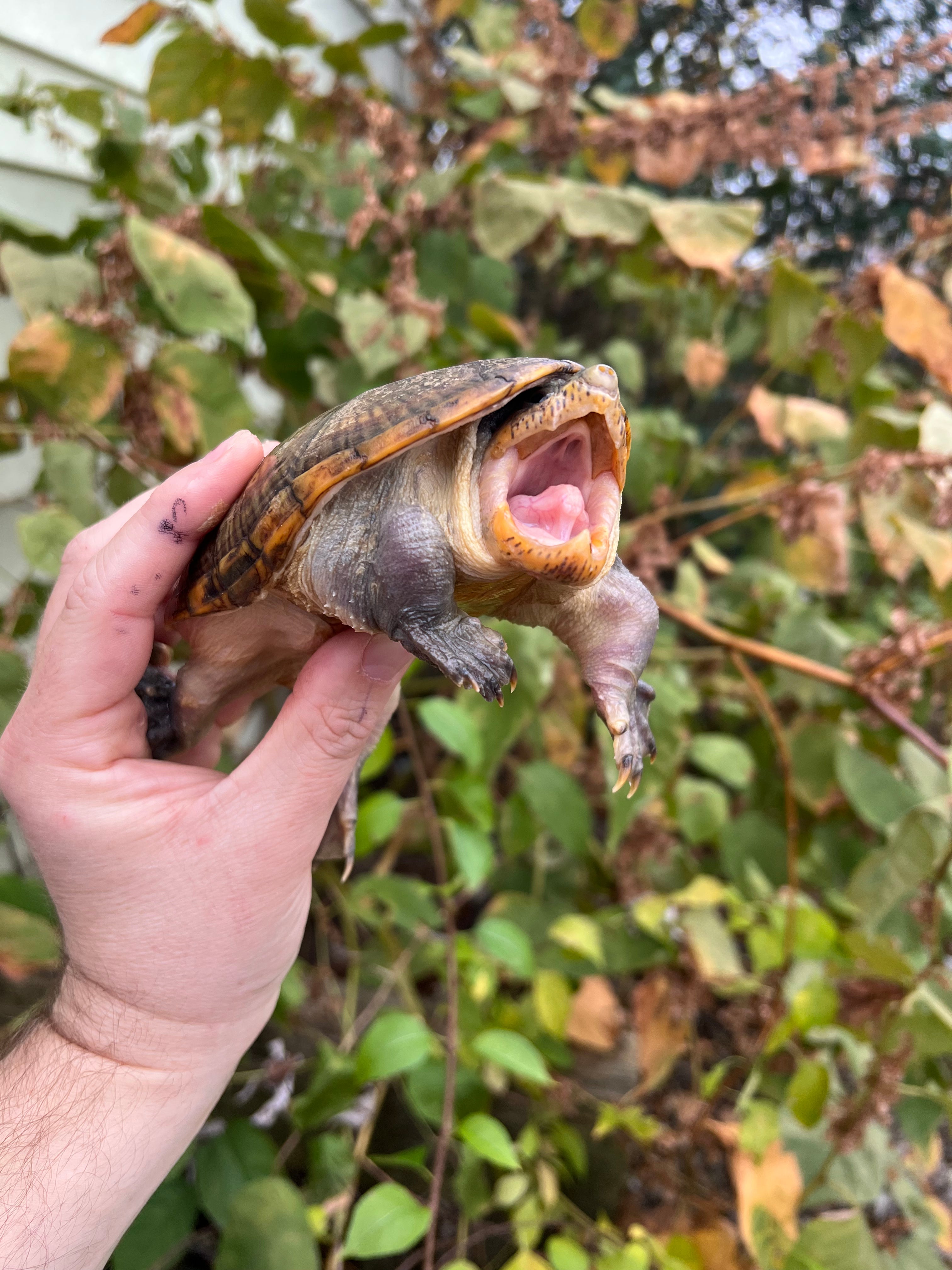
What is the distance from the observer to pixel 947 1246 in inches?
41.6

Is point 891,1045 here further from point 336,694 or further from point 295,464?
point 295,464

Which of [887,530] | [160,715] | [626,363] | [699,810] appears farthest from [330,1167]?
[626,363]

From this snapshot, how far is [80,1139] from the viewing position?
1.93 ft

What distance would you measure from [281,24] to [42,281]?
518mm

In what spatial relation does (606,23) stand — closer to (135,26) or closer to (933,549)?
(135,26)

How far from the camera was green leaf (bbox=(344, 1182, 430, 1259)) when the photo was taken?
0.77 m

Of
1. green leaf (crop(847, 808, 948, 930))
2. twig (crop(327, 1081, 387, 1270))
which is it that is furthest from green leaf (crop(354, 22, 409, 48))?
twig (crop(327, 1081, 387, 1270))

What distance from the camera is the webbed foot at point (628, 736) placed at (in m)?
0.59

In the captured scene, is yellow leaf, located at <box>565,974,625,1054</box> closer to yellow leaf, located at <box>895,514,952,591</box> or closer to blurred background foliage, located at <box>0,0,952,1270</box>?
blurred background foliage, located at <box>0,0,952,1270</box>

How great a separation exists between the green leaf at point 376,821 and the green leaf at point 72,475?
0.52 meters

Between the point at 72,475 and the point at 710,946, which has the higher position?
the point at 72,475

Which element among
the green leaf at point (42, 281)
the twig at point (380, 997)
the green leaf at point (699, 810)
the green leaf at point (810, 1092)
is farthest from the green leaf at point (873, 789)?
the green leaf at point (42, 281)

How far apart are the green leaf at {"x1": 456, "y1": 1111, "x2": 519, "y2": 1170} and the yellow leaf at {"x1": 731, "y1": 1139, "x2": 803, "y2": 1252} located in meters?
0.28

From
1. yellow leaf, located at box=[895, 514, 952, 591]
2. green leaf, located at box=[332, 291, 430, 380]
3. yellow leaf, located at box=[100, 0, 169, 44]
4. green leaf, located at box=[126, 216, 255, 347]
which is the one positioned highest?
yellow leaf, located at box=[100, 0, 169, 44]
